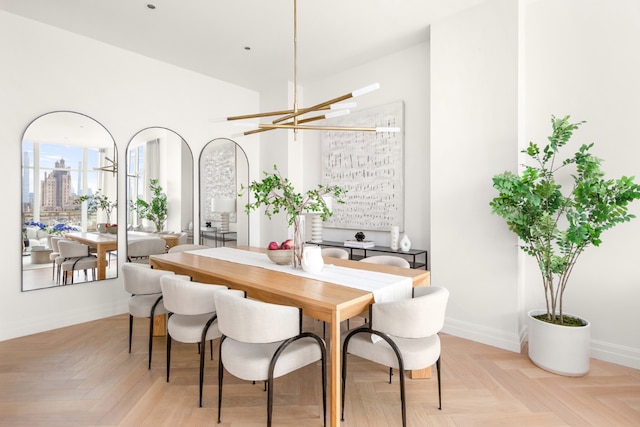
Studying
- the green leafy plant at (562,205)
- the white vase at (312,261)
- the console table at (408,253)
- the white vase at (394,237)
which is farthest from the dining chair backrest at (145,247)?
the green leafy plant at (562,205)

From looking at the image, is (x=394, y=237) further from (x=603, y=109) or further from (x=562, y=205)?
(x=603, y=109)

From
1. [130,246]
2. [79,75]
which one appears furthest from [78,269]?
[79,75]

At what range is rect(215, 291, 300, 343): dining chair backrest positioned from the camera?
5.34 ft

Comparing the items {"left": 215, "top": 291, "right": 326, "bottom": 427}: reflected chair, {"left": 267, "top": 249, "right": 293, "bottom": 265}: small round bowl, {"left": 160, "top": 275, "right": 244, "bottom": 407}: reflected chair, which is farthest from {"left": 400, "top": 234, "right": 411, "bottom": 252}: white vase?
{"left": 160, "top": 275, "right": 244, "bottom": 407}: reflected chair

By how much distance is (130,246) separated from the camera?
386 centimetres

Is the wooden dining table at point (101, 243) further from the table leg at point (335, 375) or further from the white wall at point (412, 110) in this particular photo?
the table leg at point (335, 375)

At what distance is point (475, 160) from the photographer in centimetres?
306

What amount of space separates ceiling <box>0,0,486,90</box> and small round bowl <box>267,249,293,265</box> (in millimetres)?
2211

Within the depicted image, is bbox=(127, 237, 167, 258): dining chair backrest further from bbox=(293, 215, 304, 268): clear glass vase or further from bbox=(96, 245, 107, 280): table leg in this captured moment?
bbox=(293, 215, 304, 268): clear glass vase

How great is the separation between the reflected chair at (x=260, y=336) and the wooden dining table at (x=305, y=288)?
0.14 metres

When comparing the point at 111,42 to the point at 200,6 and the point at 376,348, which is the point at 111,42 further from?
the point at 376,348

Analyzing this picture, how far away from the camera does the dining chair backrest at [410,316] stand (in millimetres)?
1707

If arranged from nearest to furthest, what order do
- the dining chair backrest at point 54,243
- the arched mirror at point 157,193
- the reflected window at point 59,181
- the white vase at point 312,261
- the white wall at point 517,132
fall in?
the white vase at point 312,261
the white wall at point 517,132
the reflected window at point 59,181
the dining chair backrest at point 54,243
the arched mirror at point 157,193

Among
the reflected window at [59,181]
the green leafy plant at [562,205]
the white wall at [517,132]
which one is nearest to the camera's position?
the green leafy plant at [562,205]
